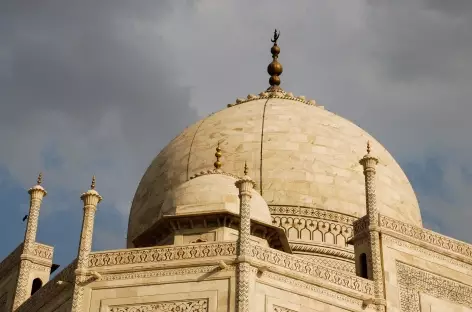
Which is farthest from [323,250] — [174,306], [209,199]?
[174,306]

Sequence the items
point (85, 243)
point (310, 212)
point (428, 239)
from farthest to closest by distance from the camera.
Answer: point (310, 212)
point (428, 239)
point (85, 243)

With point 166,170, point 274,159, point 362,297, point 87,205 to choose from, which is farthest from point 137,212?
point 362,297

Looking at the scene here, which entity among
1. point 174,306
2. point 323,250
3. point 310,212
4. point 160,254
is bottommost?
point 174,306

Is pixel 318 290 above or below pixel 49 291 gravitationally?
below

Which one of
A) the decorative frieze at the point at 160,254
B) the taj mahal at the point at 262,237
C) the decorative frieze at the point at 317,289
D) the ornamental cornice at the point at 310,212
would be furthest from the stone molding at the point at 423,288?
the ornamental cornice at the point at 310,212

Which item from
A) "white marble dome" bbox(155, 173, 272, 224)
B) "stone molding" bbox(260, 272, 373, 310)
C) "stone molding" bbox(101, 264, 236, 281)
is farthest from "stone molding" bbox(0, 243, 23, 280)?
"stone molding" bbox(260, 272, 373, 310)

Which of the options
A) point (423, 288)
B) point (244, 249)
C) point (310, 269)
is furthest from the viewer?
point (423, 288)

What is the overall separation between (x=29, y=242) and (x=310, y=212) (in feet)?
18.5

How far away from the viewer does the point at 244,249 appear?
16.1m

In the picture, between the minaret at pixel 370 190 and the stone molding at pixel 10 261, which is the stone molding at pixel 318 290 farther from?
the stone molding at pixel 10 261

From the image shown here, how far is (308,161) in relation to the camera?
22078mm

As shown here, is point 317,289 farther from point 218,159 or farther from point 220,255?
point 218,159

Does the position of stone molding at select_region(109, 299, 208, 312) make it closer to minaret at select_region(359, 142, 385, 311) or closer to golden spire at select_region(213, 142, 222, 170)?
minaret at select_region(359, 142, 385, 311)

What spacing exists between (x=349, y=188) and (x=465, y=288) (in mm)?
4278
